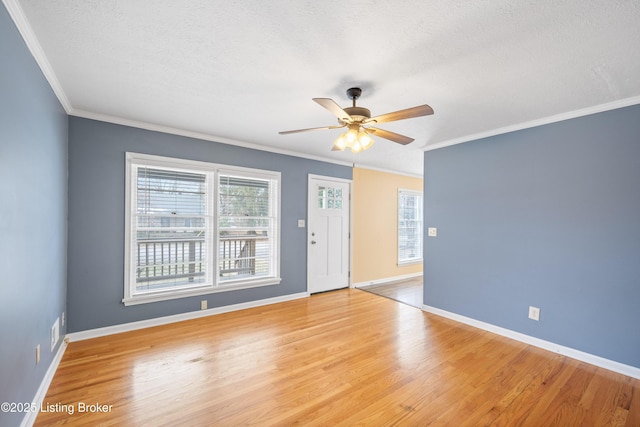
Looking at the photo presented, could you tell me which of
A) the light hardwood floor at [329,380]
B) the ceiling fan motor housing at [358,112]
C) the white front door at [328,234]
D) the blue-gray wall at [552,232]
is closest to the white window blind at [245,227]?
the white front door at [328,234]

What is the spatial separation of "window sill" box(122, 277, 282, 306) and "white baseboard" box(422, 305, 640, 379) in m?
2.65

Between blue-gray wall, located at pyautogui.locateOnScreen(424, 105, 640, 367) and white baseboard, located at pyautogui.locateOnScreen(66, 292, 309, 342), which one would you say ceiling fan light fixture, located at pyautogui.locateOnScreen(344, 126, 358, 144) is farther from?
white baseboard, located at pyautogui.locateOnScreen(66, 292, 309, 342)

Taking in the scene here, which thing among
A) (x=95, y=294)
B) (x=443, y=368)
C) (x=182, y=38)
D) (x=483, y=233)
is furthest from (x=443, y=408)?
(x=95, y=294)

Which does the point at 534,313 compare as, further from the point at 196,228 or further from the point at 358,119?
the point at 196,228

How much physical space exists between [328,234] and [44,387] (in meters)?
3.83

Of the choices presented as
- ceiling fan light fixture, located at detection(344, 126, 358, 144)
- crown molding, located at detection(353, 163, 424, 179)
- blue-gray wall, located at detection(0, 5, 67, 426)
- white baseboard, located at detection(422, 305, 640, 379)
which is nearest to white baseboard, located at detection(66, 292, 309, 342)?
blue-gray wall, located at detection(0, 5, 67, 426)

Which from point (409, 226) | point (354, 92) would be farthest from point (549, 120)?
point (409, 226)

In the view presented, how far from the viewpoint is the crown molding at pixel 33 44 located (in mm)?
1489

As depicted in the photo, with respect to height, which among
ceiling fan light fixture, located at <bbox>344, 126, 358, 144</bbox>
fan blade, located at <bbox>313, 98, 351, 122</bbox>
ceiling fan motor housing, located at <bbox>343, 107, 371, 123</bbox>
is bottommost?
Result: ceiling fan light fixture, located at <bbox>344, 126, 358, 144</bbox>

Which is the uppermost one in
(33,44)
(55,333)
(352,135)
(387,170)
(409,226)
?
(33,44)

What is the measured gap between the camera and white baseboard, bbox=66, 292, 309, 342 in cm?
297

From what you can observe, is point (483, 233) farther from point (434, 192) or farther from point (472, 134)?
point (472, 134)

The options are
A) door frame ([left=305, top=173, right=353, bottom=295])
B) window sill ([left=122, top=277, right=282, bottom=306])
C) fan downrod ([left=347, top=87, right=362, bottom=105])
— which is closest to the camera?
fan downrod ([left=347, top=87, right=362, bottom=105])

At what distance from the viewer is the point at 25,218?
1.76m
